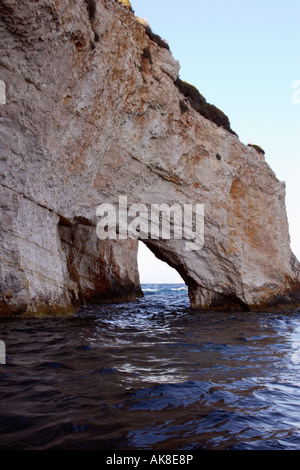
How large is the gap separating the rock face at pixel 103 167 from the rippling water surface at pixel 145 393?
3830 mm

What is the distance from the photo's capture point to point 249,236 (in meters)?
18.6

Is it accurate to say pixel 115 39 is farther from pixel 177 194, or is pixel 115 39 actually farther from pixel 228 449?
pixel 228 449

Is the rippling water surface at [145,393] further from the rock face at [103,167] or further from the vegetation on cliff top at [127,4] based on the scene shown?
the vegetation on cliff top at [127,4]

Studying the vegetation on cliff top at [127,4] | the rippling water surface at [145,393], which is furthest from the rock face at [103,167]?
the rippling water surface at [145,393]

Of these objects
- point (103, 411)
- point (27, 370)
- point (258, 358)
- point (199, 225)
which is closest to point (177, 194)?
point (199, 225)

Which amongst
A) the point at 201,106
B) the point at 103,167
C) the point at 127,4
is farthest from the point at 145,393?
the point at 201,106

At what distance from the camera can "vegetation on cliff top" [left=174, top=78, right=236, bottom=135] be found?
18453mm

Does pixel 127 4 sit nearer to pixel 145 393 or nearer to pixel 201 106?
pixel 201 106

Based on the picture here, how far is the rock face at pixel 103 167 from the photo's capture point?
11.0m

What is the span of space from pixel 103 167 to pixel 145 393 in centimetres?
1101

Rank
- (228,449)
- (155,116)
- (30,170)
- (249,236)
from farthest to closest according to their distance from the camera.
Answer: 1. (249,236)
2. (155,116)
3. (30,170)
4. (228,449)

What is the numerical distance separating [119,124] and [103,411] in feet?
39.1

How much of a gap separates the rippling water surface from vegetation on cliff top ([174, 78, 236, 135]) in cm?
1288

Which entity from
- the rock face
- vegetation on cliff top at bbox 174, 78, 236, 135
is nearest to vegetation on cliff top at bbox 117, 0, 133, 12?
the rock face
